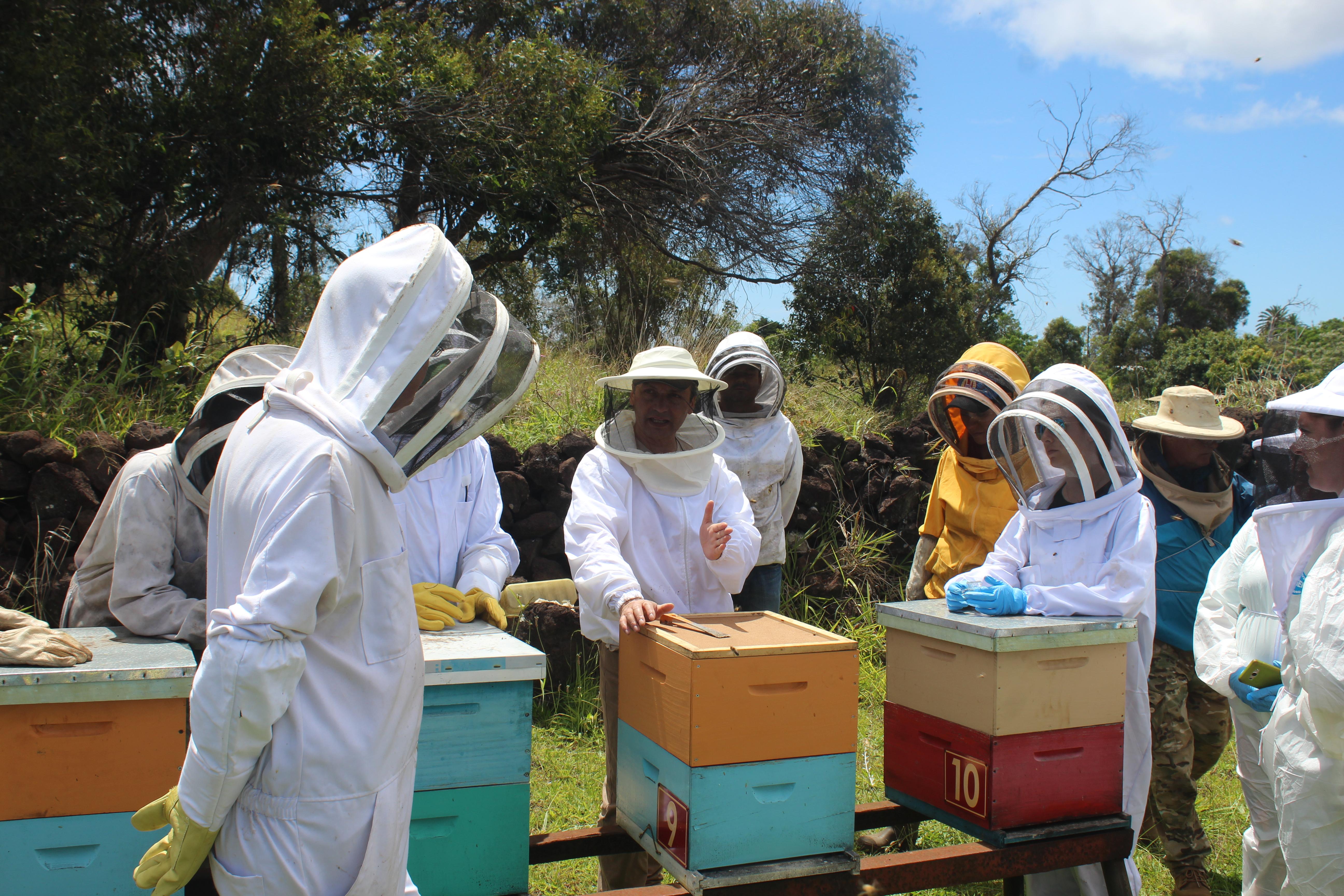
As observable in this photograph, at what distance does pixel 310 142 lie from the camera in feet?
26.5

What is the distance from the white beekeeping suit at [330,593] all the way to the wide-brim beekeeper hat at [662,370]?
135 cm

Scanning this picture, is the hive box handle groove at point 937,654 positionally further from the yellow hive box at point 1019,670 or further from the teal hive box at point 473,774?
the teal hive box at point 473,774

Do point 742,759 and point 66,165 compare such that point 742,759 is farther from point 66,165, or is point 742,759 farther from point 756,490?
point 66,165

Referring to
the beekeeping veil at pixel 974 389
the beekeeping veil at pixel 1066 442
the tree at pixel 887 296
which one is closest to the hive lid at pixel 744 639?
the beekeeping veil at pixel 1066 442

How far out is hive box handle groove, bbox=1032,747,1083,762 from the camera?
260cm

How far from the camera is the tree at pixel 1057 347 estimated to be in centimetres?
3058

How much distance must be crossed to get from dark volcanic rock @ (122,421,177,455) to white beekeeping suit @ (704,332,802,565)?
3089mm

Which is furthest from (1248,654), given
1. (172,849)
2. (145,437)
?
(145,437)

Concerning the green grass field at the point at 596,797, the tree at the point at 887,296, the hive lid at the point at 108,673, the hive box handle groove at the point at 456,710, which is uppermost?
the tree at the point at 887,296

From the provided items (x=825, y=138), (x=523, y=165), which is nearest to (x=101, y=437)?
(x=523, y=165)

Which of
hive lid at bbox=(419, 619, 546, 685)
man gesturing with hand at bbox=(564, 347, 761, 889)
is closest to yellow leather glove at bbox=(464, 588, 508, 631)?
man gesturing with hand at bbox=(564, 347, 761, 889)

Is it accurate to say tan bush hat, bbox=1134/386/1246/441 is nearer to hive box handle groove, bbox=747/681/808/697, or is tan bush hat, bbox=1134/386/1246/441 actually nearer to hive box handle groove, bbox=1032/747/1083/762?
hive box handle groove, bbox=1032/747/1083/762

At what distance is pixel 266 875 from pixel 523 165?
8383 mm

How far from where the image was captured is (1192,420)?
3.99 meters
